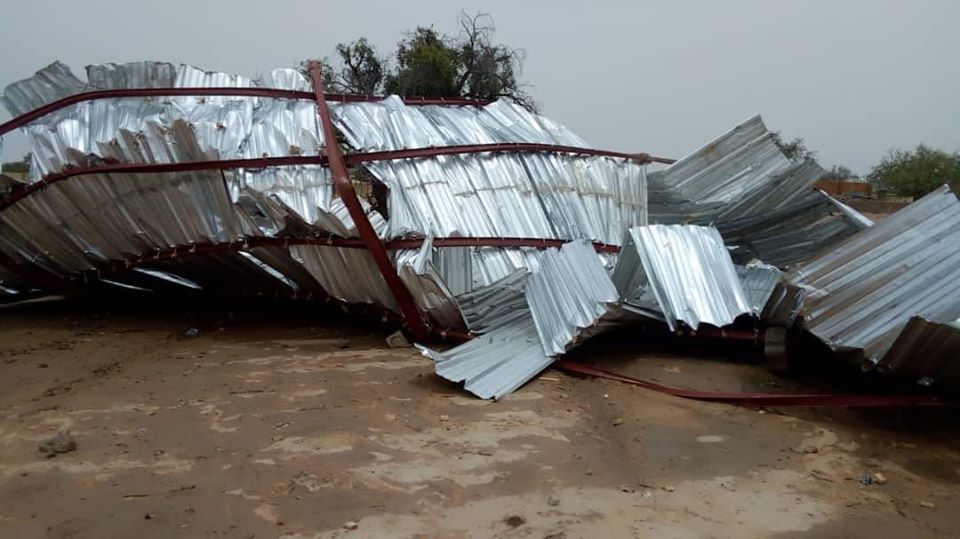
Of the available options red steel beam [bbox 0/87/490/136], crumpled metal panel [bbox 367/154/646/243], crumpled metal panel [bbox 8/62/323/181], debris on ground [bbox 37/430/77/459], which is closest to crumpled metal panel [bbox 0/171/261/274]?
crumpled metal panel [bbox 8/62/323/181]

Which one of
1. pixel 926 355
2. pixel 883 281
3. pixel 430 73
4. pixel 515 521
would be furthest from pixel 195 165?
pixel 430 73

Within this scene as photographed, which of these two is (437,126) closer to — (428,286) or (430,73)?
(428,286)

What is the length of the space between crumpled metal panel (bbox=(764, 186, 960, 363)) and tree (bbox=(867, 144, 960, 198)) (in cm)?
3022

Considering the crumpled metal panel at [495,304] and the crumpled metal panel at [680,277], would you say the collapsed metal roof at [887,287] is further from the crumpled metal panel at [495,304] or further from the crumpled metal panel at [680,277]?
the crumpled metal panel at [495,304]

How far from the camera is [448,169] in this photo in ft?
24.7

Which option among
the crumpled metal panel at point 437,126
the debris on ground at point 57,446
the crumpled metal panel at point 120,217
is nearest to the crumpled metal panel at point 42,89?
the crumpled metal panel at point 120,217

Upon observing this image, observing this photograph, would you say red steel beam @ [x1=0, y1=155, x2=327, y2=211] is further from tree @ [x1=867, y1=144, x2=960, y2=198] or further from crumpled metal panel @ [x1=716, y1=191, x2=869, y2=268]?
tree @ [x1=867, y1=144, x2=960, y2=198]

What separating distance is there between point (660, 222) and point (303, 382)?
4.72m

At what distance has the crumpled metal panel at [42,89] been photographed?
8.08m

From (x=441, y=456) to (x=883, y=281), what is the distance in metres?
3.08

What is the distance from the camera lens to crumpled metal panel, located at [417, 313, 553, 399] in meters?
5.56

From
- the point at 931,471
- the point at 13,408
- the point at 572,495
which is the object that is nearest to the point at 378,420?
the point at 572,495

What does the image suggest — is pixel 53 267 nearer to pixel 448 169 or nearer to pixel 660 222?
pixel 448 169

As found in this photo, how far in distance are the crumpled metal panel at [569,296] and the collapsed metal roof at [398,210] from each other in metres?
0.02
